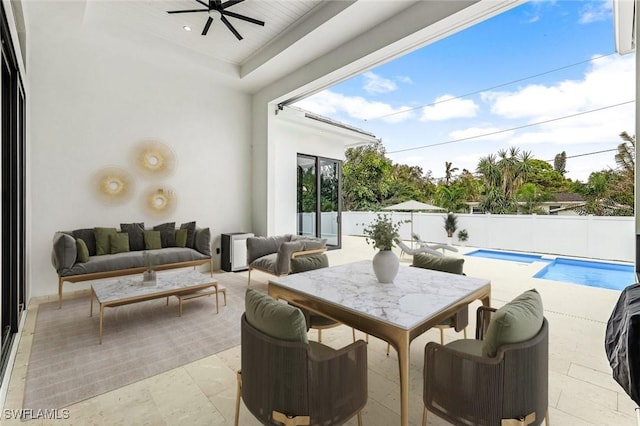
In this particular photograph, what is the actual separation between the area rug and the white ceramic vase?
5.29 ft

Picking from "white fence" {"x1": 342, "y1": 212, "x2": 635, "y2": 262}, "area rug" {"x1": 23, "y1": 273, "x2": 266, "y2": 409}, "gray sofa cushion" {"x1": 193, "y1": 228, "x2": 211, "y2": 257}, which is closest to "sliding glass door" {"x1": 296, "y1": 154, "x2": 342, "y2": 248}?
"white fence" {"x1": 342, "y1": 212, "x2": 635, "y2": 262}

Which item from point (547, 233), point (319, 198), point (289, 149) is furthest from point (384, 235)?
point (547, 233)

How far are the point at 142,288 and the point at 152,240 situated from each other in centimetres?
179

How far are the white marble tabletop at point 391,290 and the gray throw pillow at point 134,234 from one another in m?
3.67

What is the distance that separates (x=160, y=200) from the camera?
515 centimetres

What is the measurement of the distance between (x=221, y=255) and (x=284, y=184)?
87.0 inches

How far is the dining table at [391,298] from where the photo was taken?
1.40 m

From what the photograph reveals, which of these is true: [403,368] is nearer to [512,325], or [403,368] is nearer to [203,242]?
[512,325]

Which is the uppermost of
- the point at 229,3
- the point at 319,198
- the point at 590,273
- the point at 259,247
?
the point at 229,3

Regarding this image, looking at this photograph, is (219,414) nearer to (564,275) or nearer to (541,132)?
(564,275)

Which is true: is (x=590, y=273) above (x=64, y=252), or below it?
below

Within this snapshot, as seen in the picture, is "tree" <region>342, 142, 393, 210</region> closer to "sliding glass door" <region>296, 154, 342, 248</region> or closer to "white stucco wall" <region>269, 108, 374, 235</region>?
"sliding glass door" <region>296, 154, 342, 248</region>

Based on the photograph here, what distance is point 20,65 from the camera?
314 centimetres

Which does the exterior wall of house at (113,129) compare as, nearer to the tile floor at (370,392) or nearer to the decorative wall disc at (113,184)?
the decorative wall disc at (113,184)
